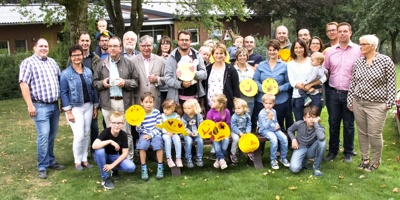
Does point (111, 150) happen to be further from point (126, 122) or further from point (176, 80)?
point (176, 80)

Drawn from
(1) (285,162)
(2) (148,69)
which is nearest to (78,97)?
(2) (148,69)

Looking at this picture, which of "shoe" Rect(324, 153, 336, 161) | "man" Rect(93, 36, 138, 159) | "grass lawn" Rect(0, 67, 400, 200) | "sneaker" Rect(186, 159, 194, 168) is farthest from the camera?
"shoe" Rect(324, 153, 336, 161)

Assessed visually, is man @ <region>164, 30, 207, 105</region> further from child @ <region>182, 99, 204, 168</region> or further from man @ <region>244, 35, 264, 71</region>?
man @ <region>244, 35, 264, 71</region>

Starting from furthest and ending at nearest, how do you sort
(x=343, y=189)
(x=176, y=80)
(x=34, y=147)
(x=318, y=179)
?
(x=34, y=147) → (x=176, y=80) → (x=318, y=179) → (x=343, y=189)

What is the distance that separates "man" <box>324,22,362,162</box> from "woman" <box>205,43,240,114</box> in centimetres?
137

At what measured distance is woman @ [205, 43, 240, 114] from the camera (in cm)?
600

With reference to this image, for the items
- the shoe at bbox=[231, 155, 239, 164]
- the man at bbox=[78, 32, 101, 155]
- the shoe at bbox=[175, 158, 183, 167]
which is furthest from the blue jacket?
the shoe at bbox=[231, 155, 239, 164]

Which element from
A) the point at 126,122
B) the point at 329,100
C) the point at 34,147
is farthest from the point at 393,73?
the point at 34,147

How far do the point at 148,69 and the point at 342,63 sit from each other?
2.77 m

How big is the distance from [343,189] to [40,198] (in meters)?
3.80

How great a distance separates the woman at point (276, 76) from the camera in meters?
6.02

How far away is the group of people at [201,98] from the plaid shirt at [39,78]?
0.01 metres

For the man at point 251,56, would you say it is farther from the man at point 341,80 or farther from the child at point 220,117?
the child at point 220,117

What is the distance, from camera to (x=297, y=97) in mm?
6004
